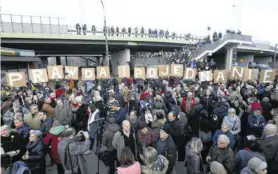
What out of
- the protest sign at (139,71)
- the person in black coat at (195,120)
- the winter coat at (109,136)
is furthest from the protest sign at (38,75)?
the person in black coat at (195,120)

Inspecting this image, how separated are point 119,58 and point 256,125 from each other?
31.3 meters

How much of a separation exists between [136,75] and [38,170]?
7795mm

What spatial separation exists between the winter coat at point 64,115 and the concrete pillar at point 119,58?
26434 mm

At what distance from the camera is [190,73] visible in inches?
436

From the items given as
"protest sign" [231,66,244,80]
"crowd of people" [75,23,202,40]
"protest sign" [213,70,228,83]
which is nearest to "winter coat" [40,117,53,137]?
"protest sign" [213,70,228,83]

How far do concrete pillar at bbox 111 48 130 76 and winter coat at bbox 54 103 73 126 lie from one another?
2643cm

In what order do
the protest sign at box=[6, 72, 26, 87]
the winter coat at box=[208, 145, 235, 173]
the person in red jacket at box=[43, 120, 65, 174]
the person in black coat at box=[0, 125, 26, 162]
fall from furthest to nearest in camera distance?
the protest sign at box=[6, 72, 26, 87]
the person in red jacket at box=[43, 120, 65, 174]
the person in black coat at box=[0, 125, 26, 162]
the winter coat at box=[208, 145, 235, 173]

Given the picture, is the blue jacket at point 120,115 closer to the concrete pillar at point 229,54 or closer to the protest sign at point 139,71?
the protest sign at point 139,71

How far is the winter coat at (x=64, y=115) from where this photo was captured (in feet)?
22.5

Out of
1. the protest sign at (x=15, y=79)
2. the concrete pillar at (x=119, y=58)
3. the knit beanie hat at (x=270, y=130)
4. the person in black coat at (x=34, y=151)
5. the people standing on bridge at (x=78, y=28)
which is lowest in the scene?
the person in black coat at (x=34, y=151)

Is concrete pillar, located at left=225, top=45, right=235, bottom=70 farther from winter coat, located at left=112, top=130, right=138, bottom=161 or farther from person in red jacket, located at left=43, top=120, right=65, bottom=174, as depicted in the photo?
person in red jacket, located at left=43, top=120, right=65, bottom=174

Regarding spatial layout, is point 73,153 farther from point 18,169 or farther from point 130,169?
point 130,169

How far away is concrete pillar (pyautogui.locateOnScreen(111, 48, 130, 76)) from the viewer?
34.5 m

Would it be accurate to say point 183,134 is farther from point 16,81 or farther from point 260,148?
point 16,81
